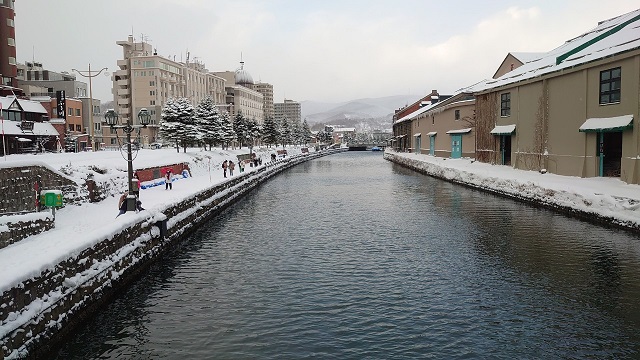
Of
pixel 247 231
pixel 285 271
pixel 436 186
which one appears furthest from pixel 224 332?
pixel 436 186

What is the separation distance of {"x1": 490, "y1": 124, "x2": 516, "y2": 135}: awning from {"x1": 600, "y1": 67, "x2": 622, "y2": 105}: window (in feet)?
40.8

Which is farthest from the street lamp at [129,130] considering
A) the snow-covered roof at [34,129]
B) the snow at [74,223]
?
the snow-covered roof at [34,129]

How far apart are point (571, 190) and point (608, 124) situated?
6.16m

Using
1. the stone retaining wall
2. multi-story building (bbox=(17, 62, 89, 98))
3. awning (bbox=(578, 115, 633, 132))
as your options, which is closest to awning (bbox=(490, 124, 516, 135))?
the stone retaining wall

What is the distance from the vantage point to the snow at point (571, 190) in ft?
73.9

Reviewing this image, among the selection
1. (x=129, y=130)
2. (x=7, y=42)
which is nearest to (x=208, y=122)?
(x=7, y=42)

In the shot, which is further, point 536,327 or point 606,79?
point 606,79

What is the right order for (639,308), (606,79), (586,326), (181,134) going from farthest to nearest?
1. (181,134)
2. (606,79)
3. (639,308)
4. (586,326)

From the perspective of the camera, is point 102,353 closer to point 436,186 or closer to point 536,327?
point 536,327

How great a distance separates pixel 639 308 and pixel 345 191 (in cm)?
2935

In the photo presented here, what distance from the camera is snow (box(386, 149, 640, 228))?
22.5 meters

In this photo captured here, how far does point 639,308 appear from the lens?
1249 cm

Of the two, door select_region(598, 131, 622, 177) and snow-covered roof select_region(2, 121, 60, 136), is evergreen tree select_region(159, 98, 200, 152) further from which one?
door select_region(598, 131, 622, 177)

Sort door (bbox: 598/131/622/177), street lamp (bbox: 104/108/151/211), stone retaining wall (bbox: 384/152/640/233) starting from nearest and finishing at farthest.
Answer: street lamp (bbox: 104/108/151/211) < stone retaining wall (bbox: 384/152/640/233) < door (bbox: 598/131/622/177)
